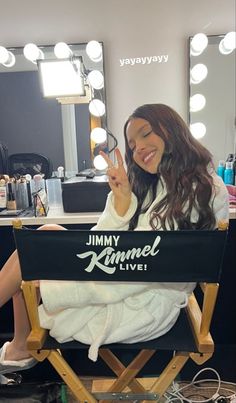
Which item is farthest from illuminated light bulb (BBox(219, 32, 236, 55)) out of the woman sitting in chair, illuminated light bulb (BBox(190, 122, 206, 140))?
the woman sitting in chair

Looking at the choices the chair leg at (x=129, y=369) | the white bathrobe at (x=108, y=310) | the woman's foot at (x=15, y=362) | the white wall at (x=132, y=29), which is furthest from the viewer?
the white wall at (x=132, y=29)

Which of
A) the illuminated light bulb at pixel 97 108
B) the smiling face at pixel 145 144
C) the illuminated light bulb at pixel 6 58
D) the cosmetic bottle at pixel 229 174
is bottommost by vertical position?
the cosmetic bottle at pixel 229 174

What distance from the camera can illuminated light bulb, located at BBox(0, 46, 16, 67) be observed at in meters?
1.65

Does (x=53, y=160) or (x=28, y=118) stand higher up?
(x=28, y=118)

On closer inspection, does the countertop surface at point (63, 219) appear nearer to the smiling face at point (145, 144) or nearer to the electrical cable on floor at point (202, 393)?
the smiling face at point (145, 144)

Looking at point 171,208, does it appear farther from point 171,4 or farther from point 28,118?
point 171,4

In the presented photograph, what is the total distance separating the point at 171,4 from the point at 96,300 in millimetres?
1425

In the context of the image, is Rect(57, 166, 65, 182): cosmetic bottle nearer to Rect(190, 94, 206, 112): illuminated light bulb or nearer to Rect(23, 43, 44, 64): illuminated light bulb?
Rect(23, 43, 44, 64): illuminated light bulb

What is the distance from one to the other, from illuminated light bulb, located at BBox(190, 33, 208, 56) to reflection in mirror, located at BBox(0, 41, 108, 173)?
44 centimetres

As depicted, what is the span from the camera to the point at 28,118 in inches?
66.6

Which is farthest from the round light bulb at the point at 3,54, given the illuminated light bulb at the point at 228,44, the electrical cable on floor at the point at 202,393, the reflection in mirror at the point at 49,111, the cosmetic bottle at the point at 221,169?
the electrical cable on floor at the point at 202,393

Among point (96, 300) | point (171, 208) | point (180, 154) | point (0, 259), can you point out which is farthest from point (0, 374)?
point (180, 154)

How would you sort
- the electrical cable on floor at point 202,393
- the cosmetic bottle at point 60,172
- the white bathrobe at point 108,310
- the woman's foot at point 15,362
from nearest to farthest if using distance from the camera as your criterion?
the white bathrobe at point 108,310 < the woman's foot at point 15,362 < the electrical cable on floor at point 202,393 < the cosmetic bottle at point 60,172

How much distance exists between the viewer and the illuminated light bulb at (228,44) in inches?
63.4
